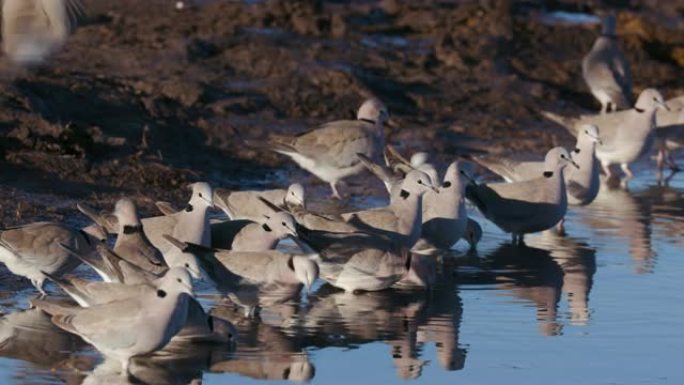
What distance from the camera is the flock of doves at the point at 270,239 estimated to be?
8859 millimetres

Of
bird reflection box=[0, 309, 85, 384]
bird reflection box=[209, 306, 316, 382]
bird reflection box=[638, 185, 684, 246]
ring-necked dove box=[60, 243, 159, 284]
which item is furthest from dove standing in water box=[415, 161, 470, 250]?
bird reflection box=[0, 309, 85, 384]

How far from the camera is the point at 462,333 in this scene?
32.4 feet

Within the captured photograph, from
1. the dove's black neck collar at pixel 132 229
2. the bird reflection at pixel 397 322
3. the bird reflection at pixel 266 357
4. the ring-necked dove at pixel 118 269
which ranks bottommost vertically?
the bird reflection at pixel 397 322

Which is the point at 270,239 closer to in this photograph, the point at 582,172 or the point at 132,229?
the point at 132,229

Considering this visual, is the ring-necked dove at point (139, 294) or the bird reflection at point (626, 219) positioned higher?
the ring-necked dove at point (139, 294)

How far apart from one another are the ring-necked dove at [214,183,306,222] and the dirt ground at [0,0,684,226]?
3.89 ft

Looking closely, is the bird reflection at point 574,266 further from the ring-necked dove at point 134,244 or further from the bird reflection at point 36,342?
the bird reflection at point 36,342

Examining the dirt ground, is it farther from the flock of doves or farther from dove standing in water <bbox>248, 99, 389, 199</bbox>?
the flock of doves

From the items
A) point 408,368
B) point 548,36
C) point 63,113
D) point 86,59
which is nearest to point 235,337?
point 408,368

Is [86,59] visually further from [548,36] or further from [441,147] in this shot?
[548,36]

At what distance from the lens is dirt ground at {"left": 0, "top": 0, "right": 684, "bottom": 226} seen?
14039 mm

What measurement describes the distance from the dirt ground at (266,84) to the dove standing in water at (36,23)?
2.06 meters

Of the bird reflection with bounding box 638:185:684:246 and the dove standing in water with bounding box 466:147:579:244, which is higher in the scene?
the dove standing in water with bounding box 466:147:579:244

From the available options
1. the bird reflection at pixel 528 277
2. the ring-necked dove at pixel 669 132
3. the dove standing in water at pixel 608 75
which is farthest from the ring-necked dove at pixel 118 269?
the dove standing in water at pixel 608 75
